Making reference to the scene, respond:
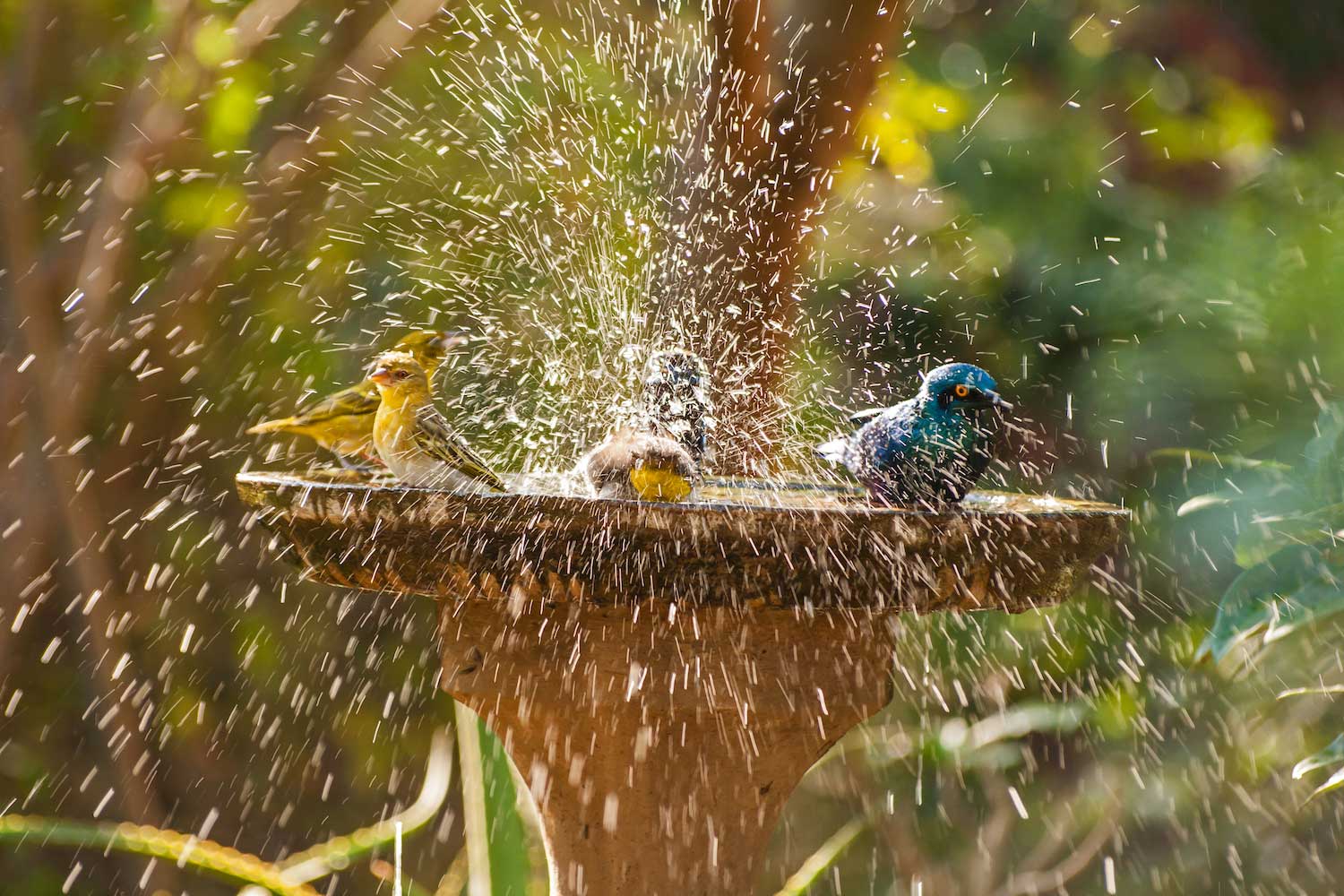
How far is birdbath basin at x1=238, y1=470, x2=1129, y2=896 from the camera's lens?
1267mm

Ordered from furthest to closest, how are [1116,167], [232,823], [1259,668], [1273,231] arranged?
[232,823]
[1116,167]
[1273,231]
[1259,668]

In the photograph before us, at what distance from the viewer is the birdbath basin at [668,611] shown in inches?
49.9

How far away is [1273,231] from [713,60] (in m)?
1.55

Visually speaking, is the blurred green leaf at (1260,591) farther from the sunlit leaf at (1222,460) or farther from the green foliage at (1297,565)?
the sunlit leaf at (1222,460)

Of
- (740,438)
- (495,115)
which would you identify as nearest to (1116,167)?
(740,438)

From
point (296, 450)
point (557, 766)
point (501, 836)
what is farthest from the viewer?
point (296, 450)

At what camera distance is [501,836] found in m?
2.21

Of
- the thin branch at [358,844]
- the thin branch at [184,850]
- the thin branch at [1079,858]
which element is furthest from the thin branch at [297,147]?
the thin branch at [1079,858]

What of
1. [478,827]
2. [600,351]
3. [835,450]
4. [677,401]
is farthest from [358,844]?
[600,351]

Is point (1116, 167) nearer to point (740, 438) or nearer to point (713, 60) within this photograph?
point (713, 60)

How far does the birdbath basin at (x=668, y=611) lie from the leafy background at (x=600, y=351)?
1.25m

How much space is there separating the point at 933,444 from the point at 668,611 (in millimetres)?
422

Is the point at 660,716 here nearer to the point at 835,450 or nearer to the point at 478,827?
the point at 835,450

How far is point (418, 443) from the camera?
5.44ft
